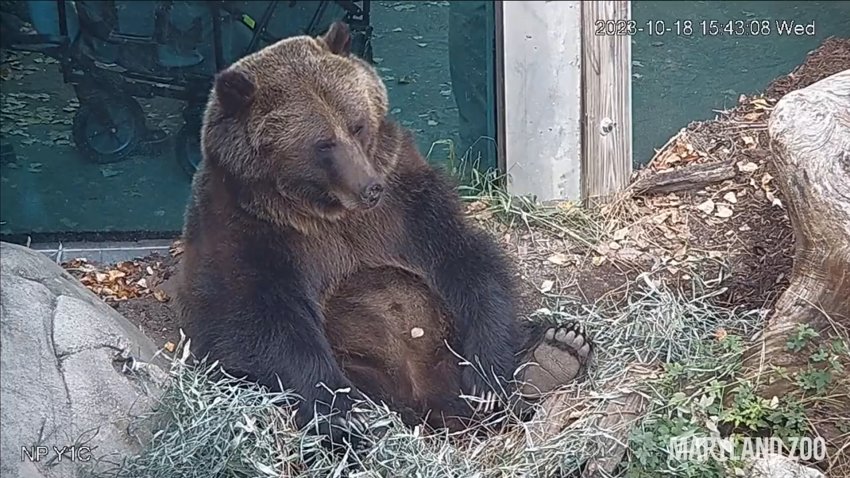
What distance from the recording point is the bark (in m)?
3.92

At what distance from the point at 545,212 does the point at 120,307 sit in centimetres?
221

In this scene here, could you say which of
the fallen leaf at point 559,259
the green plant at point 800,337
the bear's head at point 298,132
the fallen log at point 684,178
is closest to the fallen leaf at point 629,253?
the fallen leaf at point 559,259

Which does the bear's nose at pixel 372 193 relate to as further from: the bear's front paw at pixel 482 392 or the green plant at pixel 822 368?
the green plant at pixel 822 368

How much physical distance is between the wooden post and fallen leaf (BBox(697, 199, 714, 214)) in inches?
16.1

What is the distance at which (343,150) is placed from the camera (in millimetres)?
4281

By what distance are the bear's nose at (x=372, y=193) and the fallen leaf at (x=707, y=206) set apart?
2087 mm

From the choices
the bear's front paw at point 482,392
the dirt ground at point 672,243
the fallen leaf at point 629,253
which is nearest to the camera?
the bear's front paw at point 482,392

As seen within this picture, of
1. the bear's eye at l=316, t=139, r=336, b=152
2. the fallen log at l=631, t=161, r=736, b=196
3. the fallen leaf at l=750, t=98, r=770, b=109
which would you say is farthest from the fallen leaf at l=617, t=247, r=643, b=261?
the bear's eye at l=316, t=139, r=336, b=152

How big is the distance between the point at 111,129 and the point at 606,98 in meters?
2.81

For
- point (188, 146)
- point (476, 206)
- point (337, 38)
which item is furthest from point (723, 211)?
point (188, 146)

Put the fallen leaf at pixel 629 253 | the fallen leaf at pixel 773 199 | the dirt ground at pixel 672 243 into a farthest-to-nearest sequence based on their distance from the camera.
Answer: the fallen leaf at pixel 629 253, the fallen leaf at pixel 773 199, the dirt ground at pixel 672 243

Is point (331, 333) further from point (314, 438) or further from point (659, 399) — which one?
point (659, 399)

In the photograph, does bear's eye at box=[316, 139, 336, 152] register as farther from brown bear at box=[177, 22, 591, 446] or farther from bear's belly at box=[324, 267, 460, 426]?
bear's belly at box=[324, 267, 460, 426]

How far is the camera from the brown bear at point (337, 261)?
4.34 meters
